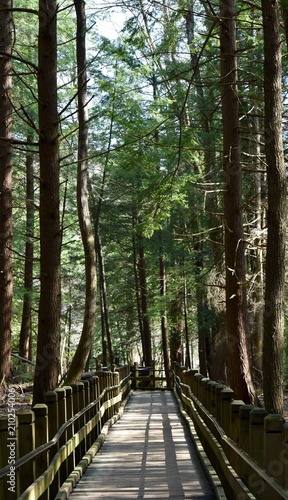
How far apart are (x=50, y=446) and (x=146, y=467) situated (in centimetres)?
352

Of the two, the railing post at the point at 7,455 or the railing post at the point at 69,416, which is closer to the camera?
the railing post at the point at 7,455

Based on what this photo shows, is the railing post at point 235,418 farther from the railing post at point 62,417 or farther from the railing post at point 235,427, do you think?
the railing post at point 62,417

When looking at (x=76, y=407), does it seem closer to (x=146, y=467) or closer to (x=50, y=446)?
(x=146, y=467)

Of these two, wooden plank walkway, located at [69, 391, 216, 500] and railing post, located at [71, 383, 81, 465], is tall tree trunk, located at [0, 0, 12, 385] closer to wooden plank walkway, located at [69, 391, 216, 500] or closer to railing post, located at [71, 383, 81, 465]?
wooden plank walkway, located at [69, 391, 216, 500]

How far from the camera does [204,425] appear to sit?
917 centimetres

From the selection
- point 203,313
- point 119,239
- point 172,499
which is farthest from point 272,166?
point 119,239

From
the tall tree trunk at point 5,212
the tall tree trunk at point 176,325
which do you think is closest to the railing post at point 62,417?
the tall tree trunk at point 5,212

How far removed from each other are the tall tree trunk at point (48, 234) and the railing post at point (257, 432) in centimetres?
467

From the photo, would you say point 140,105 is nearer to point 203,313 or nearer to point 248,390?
point 203,313

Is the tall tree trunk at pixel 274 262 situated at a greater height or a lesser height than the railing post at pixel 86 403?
greater

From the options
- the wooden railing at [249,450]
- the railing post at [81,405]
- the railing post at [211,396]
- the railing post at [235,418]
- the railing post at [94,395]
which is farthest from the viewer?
the railing post at [94,395]

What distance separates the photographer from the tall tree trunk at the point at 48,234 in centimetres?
935

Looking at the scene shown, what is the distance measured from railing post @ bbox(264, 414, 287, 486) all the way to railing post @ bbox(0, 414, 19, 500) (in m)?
1.60

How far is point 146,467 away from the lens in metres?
9.27
